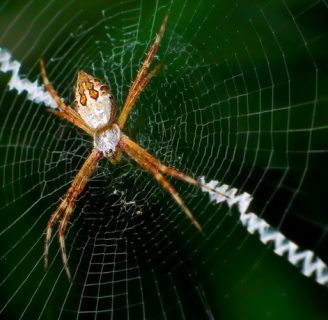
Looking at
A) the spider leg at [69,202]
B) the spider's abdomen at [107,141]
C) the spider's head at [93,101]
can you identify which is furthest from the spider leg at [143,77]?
the spider leg at [69,202]

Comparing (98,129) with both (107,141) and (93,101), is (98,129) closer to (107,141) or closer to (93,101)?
(107,141)

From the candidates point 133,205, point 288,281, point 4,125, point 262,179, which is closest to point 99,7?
point 4,125

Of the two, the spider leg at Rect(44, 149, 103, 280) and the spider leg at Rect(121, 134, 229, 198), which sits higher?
the spider leg at Rect(121, 134, 229, 198)

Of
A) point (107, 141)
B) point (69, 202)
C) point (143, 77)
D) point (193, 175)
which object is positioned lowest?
point (69, 202)

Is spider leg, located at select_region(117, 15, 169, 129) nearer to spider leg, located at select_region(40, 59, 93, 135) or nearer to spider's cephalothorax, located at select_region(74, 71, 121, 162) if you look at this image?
spider's cephalothorax, located at select_region(74, 71, 121, 162)

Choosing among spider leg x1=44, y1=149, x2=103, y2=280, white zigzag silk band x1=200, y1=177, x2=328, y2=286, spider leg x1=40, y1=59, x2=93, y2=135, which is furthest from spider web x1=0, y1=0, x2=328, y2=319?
spider leg x1=40, y1=59, x2=93, y2=135

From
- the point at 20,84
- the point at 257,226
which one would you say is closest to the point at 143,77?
the point at 20,84

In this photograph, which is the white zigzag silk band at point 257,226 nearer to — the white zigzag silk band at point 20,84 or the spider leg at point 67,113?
the white zigzag silk band at point 20,84
